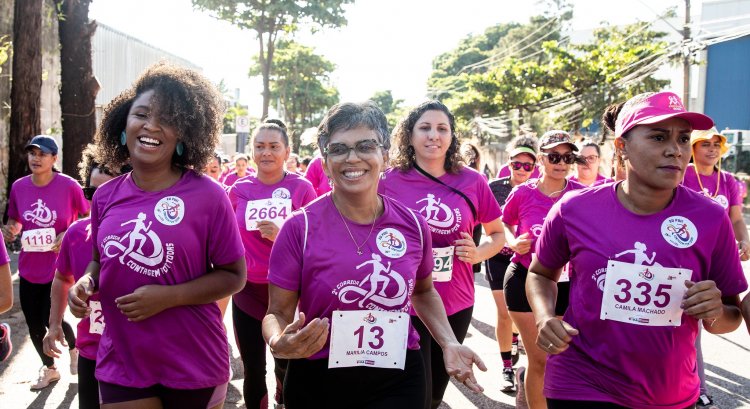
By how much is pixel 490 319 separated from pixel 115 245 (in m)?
6.37

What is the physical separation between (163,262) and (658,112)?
7.26 feet

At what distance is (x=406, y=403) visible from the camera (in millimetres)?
2879

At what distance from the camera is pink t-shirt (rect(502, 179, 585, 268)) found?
534 cm

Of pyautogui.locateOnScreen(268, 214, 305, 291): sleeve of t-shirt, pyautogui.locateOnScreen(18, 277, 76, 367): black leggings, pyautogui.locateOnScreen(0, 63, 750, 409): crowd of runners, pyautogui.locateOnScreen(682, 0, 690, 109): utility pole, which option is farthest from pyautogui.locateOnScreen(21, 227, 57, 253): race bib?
pyautogui.locateOnScreen(682, 0, 690, 109): utility pole

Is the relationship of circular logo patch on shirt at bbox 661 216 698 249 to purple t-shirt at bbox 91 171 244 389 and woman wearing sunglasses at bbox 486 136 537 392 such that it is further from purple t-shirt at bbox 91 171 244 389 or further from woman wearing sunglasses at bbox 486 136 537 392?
woman wearing sunglasses at bbox 486 136 537 392

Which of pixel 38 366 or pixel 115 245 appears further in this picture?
pixel 38 366

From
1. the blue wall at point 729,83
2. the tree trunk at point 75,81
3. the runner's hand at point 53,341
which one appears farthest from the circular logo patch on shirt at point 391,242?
the blue wall at point 729,83

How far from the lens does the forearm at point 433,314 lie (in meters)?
3.09

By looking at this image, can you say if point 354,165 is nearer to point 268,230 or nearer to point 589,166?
point 268,230

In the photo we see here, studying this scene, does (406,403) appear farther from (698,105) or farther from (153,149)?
(698,105)

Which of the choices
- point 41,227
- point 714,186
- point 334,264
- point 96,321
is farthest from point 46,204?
point 714,186

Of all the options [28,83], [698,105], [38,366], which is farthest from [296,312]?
[698,105]

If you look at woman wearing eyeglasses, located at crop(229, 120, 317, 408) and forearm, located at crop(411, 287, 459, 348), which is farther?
woman wearing eyeglasses, located at crop(229, 120, 317, 408)

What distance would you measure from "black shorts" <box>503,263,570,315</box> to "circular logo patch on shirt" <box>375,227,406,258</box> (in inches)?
92.8
